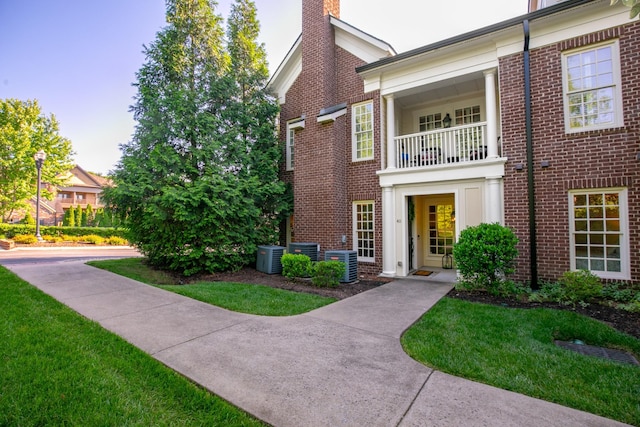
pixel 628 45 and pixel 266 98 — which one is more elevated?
pixel 266 98

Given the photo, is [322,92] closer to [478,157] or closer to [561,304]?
[478,157]

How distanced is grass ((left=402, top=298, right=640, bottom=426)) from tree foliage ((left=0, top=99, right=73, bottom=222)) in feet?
93.1

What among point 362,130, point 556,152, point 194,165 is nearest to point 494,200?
point 556,152

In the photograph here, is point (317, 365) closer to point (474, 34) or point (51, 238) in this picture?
point (474, 34)

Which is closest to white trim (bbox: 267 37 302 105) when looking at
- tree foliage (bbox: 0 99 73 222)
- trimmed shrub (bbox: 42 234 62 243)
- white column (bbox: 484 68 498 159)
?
white column (bbox: 484 68 498 159)

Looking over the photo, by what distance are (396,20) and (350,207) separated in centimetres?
690

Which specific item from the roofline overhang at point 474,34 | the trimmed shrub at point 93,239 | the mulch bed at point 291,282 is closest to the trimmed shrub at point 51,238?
the trimmed shrub at point 93,239

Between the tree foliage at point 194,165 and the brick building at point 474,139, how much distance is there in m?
1.32

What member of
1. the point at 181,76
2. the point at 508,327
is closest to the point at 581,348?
the point at 508,327

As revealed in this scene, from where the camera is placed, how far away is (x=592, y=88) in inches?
261

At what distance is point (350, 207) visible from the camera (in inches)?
388

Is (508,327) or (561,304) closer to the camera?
(508,327)

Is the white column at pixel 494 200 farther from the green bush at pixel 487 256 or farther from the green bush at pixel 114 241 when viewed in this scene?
the green bush at pixel 114 241

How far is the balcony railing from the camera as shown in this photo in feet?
26.7
